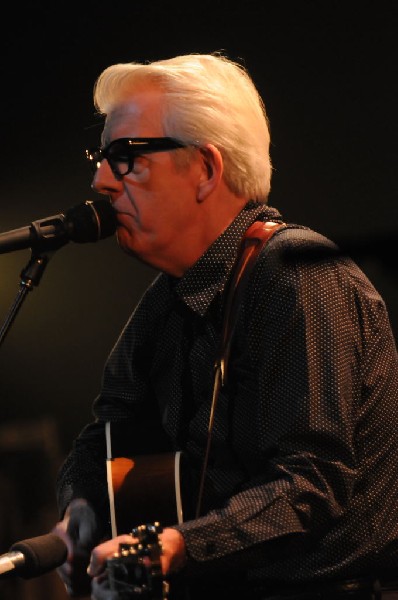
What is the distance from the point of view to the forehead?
221 centimetres

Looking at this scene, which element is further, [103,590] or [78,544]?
[78,544]

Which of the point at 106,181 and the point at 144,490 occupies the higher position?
the point at 106,181

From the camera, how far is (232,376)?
6.56 feet

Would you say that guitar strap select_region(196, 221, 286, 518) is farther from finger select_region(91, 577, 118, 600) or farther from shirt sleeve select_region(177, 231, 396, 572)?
finger select_region(91, 577, 118, 600)

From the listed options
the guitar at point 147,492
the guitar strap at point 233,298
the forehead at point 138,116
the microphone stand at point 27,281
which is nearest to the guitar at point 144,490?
the guitar at point 147,492

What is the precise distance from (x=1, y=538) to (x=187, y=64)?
83.0 inches

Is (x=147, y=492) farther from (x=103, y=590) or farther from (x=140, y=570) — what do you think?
(x=140, y=570)

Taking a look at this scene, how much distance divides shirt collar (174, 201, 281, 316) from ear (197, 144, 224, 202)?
97mm

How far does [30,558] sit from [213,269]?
30.5 inches

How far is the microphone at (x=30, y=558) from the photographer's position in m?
1.71

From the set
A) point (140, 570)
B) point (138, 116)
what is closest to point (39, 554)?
point (140, 570)

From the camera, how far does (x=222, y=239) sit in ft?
7.06

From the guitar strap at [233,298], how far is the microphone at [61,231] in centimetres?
30

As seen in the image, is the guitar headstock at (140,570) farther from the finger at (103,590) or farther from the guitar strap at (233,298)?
the guitar strap at (233,298)
